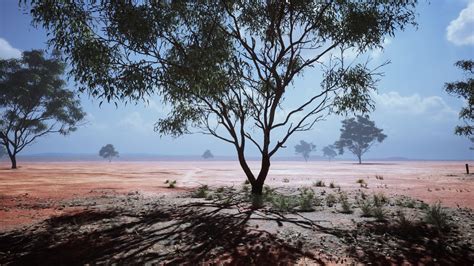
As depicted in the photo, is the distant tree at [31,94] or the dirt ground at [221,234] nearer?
the dirt ground at [221,234]

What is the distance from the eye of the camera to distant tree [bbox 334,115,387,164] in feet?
375

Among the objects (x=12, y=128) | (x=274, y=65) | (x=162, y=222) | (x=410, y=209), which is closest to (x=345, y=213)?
(x=410, y=209)

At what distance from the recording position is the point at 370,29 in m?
17.0

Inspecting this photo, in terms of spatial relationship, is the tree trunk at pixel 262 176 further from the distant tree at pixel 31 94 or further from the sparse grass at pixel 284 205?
the distant tree at pixel 31 94

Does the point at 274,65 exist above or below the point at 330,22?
below

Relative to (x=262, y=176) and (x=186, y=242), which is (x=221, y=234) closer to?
(x=186, y=242)

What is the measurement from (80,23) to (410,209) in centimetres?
1582

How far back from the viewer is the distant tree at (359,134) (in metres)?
114

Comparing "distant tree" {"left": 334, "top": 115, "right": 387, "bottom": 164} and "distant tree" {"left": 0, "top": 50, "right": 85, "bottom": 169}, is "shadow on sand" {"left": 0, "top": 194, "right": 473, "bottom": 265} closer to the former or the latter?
"distant tree" {"left": 0, "top": 50, "right": 85, "bottom": 169}

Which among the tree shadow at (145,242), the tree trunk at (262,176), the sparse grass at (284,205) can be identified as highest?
the tree trunk at (262,176)

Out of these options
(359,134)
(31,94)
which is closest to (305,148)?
(359,134)

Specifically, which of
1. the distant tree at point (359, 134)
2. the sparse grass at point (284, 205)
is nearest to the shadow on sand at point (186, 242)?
the sparse grass at point (284, 205)

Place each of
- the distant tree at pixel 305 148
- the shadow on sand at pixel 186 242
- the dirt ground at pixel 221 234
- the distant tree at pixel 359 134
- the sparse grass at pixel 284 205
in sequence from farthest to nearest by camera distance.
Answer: the distant tree at pixel 305 148
the distant tree at pixel 359 134
the sparse grass at pixel 284 205
the dirt ground at pixel 221 234
the shadow on sand at pixel 186 242

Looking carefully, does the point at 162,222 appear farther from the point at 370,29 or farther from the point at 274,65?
the point at 370,29
